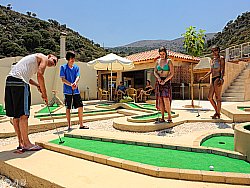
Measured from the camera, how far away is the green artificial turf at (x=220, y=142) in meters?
3.42

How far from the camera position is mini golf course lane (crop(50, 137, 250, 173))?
248 centimetres

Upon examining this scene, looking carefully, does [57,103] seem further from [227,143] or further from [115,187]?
[115,187]

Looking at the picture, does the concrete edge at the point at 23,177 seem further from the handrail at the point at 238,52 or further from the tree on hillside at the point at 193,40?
the handrail at the point at 238,52

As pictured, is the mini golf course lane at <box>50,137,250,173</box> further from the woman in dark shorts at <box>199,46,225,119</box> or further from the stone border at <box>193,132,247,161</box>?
the woman in dark shorts at <box>199,46,225,119</box>

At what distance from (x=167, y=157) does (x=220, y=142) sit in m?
1.28

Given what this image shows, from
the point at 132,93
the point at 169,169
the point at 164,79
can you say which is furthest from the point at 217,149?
the point at 132,93

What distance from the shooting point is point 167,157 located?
9.20 feet

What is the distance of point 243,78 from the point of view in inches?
508

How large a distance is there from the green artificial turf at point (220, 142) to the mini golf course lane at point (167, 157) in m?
0.64

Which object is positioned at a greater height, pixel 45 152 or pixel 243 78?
pixel 243 78

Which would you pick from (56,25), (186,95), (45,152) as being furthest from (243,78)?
(56,25)

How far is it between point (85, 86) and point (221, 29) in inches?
1671

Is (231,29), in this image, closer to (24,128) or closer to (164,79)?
(164,79)

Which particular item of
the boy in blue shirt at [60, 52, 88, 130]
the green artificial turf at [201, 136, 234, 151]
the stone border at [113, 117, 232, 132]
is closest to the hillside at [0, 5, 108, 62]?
the boy in blue shirt at [60, 52, 88, 130]
